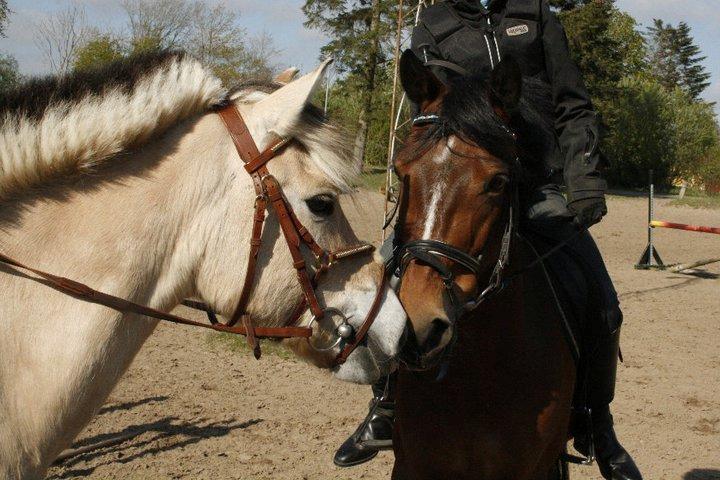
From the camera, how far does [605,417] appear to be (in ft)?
11.9

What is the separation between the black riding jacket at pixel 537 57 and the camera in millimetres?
3209

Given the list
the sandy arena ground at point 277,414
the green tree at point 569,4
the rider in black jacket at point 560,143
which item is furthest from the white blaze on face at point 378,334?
the green tree at point 569,4

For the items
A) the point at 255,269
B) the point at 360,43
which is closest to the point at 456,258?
the point at 255,269

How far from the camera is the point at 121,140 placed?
2135 mm

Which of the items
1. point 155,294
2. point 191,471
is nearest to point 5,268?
point 155,294

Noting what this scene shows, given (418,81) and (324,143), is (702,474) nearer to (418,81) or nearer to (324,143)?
(418,81)

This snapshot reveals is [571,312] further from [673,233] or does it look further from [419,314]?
[673,233]

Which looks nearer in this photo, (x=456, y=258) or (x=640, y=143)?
(x=456, y=258)

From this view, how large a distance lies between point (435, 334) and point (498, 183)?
0.68 meters

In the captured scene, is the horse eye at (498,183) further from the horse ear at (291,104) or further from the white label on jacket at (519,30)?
the white label on jacket at (519,30)

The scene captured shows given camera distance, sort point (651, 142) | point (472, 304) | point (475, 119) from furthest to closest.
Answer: point (651, 142) < point (475, 119) < point (472, 304)

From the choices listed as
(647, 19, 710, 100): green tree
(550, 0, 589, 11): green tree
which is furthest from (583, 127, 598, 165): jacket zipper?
(647, 19, 710, 100): green tree

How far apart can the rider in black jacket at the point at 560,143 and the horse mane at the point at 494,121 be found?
106 mm

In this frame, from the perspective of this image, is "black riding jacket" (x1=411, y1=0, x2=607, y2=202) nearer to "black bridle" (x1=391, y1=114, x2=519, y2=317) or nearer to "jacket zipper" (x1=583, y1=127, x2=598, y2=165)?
"jacket zipper" (x1=583, y1=127, x2=598, y2=165)
